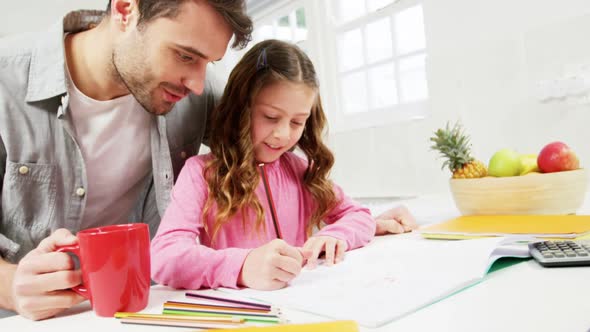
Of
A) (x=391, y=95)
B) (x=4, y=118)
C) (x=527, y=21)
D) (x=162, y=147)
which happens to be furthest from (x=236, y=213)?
(x=391, y=95)

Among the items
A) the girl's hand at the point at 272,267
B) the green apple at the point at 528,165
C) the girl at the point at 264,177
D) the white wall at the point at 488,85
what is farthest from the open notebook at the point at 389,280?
the white wall at the point at 488,85

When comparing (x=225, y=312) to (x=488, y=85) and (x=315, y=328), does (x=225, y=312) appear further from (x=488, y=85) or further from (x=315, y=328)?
(x=488, y=85)

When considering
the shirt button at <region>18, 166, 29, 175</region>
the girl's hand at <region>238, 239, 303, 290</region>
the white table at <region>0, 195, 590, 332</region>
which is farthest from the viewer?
the shirt button at <region>18, 166, 29, 175</region>

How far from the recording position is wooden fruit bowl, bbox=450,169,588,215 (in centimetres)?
105

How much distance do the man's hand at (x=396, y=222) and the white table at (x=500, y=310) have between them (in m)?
0.41

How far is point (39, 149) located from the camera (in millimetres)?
1146

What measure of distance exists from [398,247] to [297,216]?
1.35 ft

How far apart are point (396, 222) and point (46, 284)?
30.4 inches

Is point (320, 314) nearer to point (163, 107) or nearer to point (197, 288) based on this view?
point (197, 288)

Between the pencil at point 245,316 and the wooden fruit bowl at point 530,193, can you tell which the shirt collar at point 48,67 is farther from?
the wooden fruit bowl at point 530,193

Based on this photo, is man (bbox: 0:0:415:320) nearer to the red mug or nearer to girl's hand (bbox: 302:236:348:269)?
girl's hand (bbox: 302:236:348:269)

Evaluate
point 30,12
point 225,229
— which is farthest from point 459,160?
point 30,12

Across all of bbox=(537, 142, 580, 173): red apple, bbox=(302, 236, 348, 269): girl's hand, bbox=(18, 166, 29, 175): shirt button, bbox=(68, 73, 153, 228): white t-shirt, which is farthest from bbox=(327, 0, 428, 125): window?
bbox=(18, 166, 29, 175): shirt button

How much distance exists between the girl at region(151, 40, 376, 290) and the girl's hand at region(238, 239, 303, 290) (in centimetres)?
17
